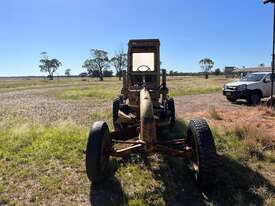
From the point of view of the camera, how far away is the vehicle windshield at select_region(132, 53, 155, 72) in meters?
10.4

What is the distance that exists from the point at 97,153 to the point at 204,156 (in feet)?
5.76

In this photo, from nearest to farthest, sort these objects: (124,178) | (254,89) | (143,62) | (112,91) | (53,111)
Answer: (124,178) < (143,62) < (53,111) < (254,89) < (112,91)

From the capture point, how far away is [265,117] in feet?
44.8

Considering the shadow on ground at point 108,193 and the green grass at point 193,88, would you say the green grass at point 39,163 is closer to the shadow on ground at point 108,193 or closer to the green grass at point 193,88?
the shadow on ground at point 108,193

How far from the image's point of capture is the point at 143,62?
34.4 feet

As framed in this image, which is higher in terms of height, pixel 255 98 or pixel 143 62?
pixel 143 62

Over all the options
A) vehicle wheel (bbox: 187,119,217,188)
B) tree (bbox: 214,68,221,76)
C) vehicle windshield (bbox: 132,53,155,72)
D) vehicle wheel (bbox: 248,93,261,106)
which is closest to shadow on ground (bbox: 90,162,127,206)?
vehicle wheel (bbox: 187,119,217,188)

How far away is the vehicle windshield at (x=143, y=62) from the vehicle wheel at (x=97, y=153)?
4.47m

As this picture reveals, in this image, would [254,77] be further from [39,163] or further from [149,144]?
[149,144]

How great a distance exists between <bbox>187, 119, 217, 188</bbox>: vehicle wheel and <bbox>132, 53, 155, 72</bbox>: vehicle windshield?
478 cm

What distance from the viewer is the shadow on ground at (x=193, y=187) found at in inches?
214

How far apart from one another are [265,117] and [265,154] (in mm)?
6283

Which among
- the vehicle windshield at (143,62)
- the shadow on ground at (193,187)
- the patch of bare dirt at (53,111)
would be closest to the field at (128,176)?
the shadow on ground at (193,187)

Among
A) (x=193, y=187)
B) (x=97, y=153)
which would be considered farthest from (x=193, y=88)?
(x=97, y=153)
